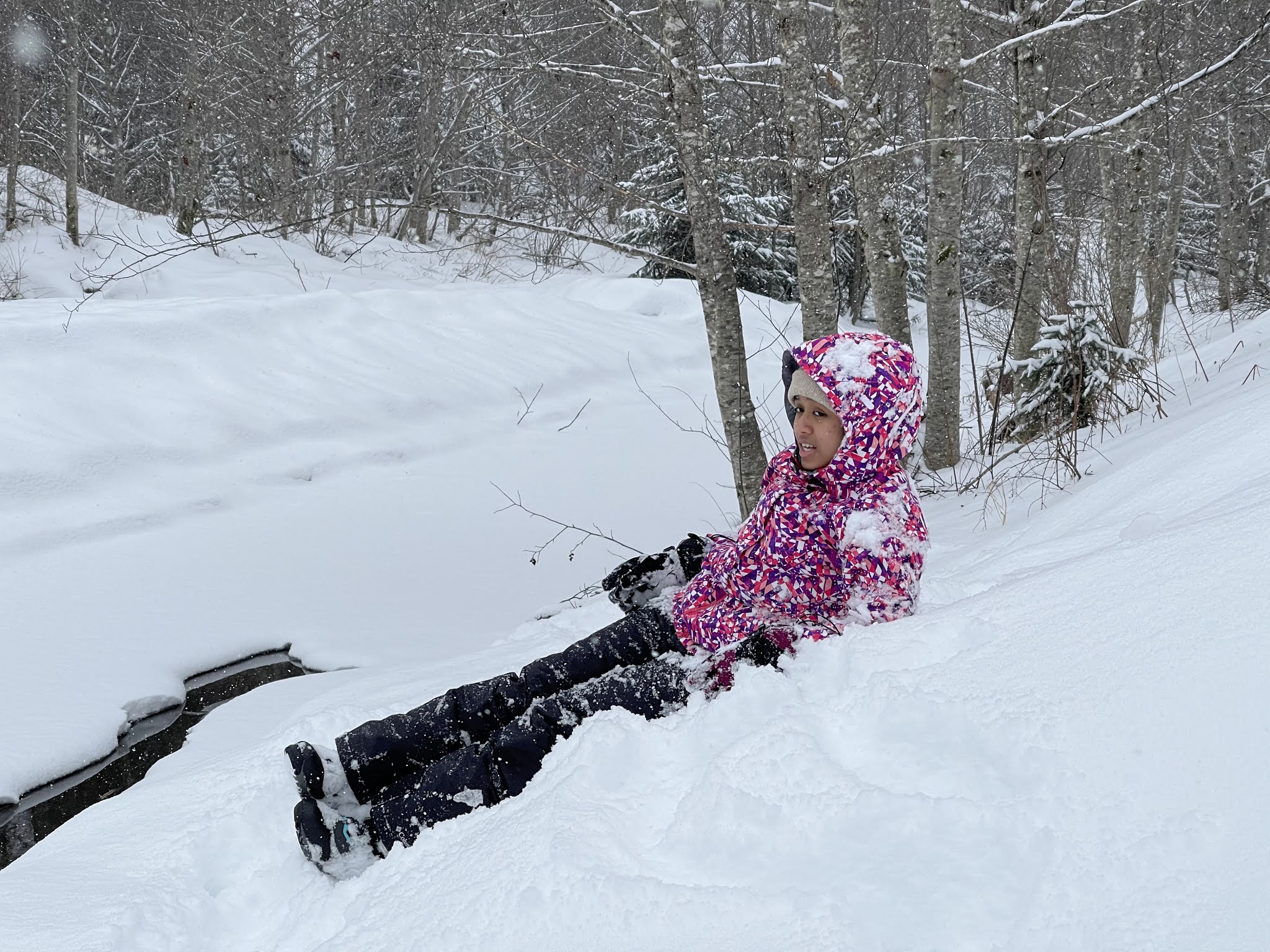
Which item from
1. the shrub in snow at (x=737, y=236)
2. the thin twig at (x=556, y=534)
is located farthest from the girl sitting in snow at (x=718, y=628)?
the shrub in snow at (x=737, y=236)

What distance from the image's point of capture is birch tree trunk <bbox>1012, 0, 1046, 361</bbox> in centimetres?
660

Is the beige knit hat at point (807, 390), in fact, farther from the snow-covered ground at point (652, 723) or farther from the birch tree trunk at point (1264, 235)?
the birch tree trunk at point (1264, 235)

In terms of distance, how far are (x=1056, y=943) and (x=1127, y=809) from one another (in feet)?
0.82

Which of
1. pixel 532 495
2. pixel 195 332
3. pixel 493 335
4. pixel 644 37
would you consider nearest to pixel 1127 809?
pixel 644 37

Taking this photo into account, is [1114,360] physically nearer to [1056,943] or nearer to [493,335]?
[1056,943]

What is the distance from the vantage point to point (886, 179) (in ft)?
19.6

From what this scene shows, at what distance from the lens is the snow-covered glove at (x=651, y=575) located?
9.93ft

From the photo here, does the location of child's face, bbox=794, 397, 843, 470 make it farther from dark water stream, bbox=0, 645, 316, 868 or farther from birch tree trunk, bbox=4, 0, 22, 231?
birch tree trunk, bbox=4, 0, 22, 231

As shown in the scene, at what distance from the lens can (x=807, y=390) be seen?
8.32 feet

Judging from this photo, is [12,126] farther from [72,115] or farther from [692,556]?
[692,556]

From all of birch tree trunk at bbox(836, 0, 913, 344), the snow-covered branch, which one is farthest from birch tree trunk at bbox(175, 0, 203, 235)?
the snow-covered branch

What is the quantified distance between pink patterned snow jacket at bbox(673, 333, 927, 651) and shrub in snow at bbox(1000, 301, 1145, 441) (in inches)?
137

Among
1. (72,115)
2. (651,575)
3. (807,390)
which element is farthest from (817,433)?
(72,115)

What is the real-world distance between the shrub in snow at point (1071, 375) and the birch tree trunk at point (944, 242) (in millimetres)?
501
